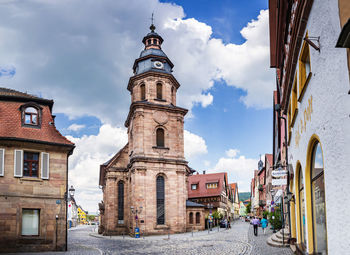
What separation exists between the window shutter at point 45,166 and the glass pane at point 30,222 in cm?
198

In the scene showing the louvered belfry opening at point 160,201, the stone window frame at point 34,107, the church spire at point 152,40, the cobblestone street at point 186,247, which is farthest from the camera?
the church spire at point 152,40

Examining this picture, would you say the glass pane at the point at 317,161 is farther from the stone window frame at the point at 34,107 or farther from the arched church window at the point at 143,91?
the arched church window at the point at 143,91

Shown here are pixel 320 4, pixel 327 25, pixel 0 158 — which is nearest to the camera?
pixel 327 25

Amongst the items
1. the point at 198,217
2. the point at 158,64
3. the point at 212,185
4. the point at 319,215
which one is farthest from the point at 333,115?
the point at 212,185

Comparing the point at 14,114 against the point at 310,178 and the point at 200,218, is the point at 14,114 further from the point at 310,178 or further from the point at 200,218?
the point at 200,218

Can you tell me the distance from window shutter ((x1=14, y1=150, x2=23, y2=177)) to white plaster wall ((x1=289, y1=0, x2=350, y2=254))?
1745 cm

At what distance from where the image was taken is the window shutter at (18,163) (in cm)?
2112

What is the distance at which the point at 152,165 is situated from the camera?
136 ft

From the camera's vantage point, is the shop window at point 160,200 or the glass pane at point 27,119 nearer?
the glass pane at point 27,119

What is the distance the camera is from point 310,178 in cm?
1047

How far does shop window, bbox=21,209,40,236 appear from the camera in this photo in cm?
2105

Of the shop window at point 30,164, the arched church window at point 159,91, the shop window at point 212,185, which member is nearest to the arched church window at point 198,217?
the arched church window at point 159,91

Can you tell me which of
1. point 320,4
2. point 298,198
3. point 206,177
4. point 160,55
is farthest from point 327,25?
point 206,177

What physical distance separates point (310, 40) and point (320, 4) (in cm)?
84
